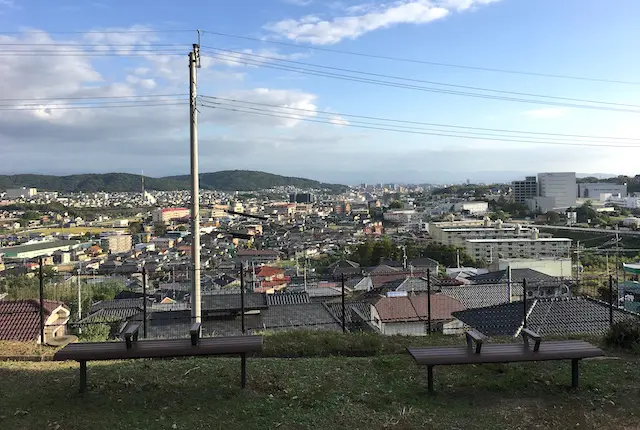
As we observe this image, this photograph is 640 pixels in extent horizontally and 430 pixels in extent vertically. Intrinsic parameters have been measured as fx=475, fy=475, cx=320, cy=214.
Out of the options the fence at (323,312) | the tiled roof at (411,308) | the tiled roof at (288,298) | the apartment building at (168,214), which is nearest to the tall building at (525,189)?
the apartment building at (168,214)

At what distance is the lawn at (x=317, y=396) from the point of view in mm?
2961

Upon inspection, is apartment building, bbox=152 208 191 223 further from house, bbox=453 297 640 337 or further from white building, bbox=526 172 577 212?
house, bbox=453 297 640 337

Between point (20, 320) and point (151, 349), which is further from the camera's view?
point (20, 320)

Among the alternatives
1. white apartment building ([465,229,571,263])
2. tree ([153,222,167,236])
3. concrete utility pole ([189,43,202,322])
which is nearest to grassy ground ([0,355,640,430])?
concrete utility pole ([189,43,202,322])

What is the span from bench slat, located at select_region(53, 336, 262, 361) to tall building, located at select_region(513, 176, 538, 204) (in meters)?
95.0

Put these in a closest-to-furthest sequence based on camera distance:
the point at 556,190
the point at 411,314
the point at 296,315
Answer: the point at 411,314
the point at 296,315
the point at 556,190

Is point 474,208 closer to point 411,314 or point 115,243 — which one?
point 115,243

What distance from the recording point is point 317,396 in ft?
11.1

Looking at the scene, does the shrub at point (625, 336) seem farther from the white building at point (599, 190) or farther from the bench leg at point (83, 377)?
the white building at point (599, 190)

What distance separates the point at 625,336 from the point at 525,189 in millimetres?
96579

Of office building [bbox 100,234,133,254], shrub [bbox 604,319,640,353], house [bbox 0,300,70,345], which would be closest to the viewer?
shrub [bbox 604,319,640,353]

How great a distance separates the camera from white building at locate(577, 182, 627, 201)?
324 feet

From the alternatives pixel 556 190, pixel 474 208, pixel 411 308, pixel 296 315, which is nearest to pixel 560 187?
pixel 556 190

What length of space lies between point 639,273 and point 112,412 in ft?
92.4
